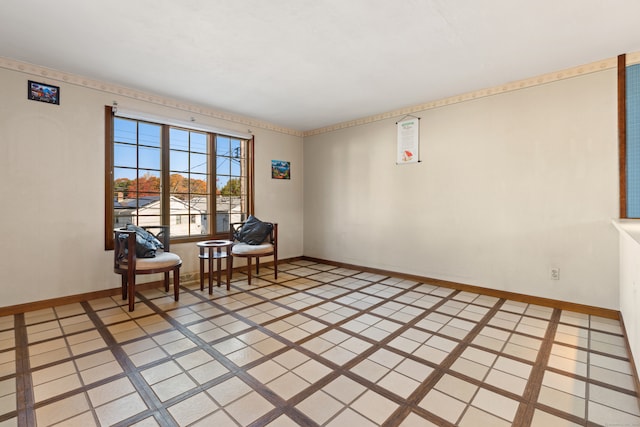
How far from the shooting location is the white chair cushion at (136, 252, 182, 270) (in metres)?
3.34

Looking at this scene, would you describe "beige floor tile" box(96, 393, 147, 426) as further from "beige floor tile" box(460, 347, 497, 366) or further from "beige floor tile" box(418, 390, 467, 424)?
"beige floor tile" box(460, 347, 497, 366)

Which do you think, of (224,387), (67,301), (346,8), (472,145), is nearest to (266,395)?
(224,387)

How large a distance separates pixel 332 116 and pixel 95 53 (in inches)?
129

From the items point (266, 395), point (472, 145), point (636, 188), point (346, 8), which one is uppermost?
point (346, 8)

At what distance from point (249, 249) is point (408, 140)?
9.66ft

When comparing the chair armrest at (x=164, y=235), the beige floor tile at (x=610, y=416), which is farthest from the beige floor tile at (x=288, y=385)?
the chair armrest at (x=164, y=235)

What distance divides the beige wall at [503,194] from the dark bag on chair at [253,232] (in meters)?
1.67

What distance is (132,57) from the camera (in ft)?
9.98

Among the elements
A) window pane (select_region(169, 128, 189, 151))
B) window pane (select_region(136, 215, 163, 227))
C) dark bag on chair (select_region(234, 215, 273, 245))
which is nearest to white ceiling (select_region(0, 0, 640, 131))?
window pane (select_region(169, 128, 189, 151))

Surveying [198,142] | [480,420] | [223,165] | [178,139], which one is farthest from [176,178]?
[480,420]

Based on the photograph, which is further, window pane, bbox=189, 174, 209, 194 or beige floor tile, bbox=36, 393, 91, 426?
window pane, bbox=189, 174, 209, 194

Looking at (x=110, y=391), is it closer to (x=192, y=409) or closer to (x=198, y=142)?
(x=192, y=409)

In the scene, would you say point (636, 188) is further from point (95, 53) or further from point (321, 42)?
point (95, 53)

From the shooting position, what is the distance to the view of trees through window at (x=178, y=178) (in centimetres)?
397
